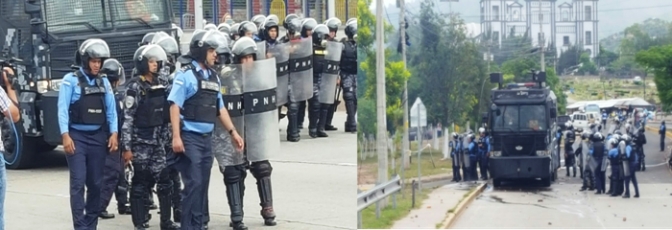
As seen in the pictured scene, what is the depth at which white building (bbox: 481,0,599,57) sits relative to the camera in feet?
16.6

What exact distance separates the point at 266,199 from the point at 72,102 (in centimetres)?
164

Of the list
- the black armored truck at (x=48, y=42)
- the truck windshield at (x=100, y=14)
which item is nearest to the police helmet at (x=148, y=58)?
the black armored truck at (x=48, y=42)

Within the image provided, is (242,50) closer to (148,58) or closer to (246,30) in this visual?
(148,58)

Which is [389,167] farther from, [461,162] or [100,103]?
[100,103]

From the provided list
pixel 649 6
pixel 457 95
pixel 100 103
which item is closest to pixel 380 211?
pixel 457 95

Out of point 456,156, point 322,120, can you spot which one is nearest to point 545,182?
point 456,156

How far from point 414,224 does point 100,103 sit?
3.69 metres

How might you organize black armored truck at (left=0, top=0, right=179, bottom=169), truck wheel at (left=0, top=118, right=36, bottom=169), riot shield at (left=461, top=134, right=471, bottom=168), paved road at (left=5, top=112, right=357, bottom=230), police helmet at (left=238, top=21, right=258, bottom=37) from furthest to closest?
police helmet at (left=238, top=21, right=258, bottom=37)
truck wheel at (left=0, top=118, right=36, bottom=169)
black armored truck at (left=0, top=0, right=179, bottom=169)
paved road at (left=5, top=112, right=357, bottom=230)
riot shield at (left=461, top=134, right=471, bottom=168)

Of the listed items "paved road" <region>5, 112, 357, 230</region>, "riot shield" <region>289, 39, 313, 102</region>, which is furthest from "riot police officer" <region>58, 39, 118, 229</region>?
"riot shield" <region>289, 39, 313, 102</region>

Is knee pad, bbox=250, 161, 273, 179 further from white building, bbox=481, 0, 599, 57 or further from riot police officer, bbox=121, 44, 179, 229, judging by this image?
white building, bbox=481, 0, 599, 57

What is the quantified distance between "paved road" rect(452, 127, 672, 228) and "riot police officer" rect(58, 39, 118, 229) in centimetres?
366

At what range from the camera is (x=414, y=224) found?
4887 mm

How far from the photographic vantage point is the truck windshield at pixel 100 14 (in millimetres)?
13352

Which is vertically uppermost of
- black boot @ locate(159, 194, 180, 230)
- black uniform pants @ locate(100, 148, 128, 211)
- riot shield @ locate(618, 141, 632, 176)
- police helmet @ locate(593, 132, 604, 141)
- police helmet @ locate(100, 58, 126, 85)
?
police helmet @ locate(100, 58, 126, 85)
